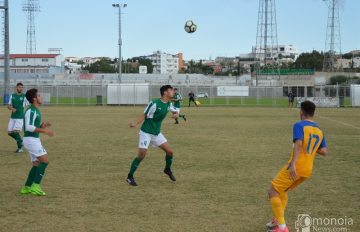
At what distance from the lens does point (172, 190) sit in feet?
30.4

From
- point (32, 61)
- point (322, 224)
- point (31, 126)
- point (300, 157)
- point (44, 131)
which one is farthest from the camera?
point (32, 61)

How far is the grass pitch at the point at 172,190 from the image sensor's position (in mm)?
7078

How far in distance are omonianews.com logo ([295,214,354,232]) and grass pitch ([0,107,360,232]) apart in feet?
0.44

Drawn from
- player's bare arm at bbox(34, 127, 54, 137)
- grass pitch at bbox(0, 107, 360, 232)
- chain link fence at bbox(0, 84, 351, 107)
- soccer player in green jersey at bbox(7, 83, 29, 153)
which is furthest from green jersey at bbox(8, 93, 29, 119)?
chain link fence at bbox(0, 84, 351, 107)

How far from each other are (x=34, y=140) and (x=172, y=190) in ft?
8.97

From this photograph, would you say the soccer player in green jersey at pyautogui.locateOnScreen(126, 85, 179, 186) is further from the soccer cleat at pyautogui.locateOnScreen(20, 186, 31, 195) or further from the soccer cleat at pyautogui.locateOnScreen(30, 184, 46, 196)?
the soccer cleat at pyautogui.locateOnScreen(20, 186, 31, 195)

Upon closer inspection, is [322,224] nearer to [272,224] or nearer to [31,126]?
[272,224]

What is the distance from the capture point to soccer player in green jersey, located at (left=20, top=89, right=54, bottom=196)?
28.0 feet

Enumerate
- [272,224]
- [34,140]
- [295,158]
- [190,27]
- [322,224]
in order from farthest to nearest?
1. [190,27]
2. [34,140]
3. [322,224]
4. [272,224]
5. [295,158]

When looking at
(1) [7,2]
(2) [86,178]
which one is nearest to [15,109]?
(2) [86,178]

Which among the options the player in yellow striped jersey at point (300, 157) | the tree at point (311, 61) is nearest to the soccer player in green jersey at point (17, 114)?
the player in yellow striped jersey at point (300, 157)

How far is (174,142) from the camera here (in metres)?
17.5

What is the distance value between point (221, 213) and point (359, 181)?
4103 millimetres

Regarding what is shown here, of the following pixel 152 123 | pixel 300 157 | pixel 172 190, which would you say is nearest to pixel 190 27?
pixel 152 123
